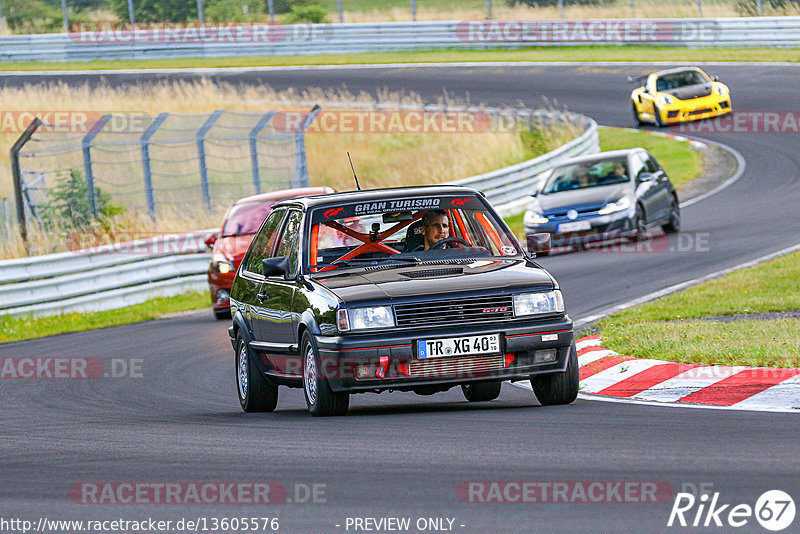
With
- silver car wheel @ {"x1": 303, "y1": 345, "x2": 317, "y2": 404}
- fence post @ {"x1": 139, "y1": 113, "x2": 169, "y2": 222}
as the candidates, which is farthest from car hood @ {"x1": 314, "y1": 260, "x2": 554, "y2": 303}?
fence post @ {"x1": 139, "y1": 113, "x2": 169, "y2": 222}

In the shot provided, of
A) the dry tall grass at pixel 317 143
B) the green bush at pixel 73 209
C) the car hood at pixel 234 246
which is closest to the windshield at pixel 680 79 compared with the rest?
the dry tall grass at pixel 317 143

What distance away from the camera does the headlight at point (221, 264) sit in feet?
57.4

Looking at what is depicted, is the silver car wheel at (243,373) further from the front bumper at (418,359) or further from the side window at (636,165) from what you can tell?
the side window at (636,165)

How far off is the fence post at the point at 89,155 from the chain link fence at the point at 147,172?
0.02 metres

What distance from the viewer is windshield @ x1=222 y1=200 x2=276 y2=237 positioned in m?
18.1

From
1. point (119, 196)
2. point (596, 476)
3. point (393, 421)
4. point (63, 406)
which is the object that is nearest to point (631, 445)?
point (596, 476)

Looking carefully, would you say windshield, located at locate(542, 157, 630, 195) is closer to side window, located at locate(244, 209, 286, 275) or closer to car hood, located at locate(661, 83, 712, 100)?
car hood, located at locate(661, 83, 712, 100)

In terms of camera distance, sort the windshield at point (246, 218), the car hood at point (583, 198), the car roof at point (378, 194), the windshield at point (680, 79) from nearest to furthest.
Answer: the car roof at point (378, 194) < the windshield at point (246, 218) < the car hood at point (583, 198) < the windshield at point (680, 79)

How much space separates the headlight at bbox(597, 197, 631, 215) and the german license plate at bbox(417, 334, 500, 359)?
12418mm

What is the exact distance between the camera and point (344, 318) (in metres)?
8.38

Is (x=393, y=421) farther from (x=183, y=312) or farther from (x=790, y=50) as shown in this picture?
(x=790, y=50)

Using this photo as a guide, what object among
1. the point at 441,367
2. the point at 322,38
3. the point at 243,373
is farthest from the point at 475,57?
the point at 441,367

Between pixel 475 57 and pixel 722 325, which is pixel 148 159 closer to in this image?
pixel 722 325

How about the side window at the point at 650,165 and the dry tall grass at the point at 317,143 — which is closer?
the side window at the point at 650,165
